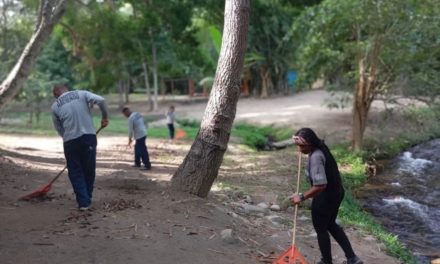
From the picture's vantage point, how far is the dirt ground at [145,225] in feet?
18.7

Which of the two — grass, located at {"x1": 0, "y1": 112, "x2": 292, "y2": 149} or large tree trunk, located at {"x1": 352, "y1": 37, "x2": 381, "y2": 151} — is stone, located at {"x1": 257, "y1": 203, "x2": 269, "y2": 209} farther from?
grass, located at {"x1": 0, "y1": 112, "x2": 292, "y2": 149}

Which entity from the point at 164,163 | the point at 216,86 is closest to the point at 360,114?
the point at 164,163

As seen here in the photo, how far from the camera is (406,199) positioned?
1203cm

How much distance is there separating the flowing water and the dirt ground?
150 cm

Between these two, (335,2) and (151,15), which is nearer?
(335,2)

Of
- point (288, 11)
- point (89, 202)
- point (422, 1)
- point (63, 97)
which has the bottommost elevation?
point (89, 202)

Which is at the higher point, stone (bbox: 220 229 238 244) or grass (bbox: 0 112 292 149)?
stone (bbox: 220 229 238 244)

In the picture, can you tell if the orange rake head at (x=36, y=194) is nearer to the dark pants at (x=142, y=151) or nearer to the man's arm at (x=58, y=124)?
the man's arm at (x=58, y=124)

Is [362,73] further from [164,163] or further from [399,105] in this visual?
[164,163]

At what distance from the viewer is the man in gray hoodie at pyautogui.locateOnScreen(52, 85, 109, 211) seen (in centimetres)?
701

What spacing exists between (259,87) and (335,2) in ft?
81.4

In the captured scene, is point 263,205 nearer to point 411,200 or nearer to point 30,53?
point 411,200

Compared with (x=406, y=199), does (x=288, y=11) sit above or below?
above

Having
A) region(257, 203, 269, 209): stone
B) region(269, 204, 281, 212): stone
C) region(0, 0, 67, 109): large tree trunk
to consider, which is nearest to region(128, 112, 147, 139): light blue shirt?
region(0, 0, 67, 109): large tree trunk
